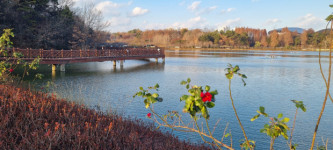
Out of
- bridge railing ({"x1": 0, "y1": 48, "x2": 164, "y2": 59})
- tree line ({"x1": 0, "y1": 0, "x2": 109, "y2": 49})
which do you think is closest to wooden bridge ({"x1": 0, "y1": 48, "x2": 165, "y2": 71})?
bridge railing ({"x1": 0, "y1": 48, "x2": 164, "y2": 59})

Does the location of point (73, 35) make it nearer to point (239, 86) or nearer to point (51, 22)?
point (51, 22)

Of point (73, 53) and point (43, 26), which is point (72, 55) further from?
point (43, 26)

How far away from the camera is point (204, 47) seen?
106938 mm

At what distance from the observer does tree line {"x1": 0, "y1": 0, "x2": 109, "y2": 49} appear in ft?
92.1

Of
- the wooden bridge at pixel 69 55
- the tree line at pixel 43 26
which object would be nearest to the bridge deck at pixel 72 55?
the wooden bridge at pixel 69 55

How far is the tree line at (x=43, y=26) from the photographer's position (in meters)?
28.1

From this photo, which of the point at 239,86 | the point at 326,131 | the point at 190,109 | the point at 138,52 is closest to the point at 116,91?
the point at 239,86

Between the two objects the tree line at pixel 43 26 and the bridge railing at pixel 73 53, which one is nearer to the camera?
the bridge railing at pixel 73 53

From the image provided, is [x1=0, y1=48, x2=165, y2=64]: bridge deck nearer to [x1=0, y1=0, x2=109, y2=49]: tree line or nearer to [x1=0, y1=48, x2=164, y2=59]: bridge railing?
[x1=0, y1=48, x2=164, y2=59]: bridge railing

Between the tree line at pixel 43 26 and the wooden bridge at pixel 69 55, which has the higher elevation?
the tree line at pixel 43 26

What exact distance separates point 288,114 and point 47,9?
3157cm

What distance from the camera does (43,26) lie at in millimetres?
31234

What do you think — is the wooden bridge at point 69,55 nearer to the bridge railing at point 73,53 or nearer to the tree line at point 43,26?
the bridge railing at point 73,53

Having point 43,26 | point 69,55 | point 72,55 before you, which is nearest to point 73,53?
point 72,55
